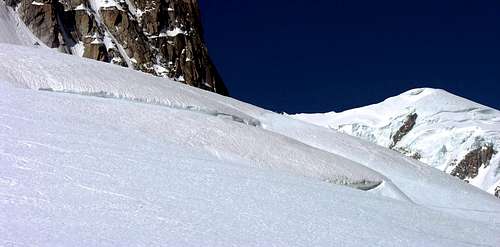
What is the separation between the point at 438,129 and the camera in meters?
163

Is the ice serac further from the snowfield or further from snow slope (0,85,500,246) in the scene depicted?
snow slope (0,85,500,246)

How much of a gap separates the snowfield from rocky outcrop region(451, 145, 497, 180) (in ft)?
538

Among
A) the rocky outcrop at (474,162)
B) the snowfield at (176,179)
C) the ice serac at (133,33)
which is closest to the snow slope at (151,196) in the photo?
the snowfield at (176,179)

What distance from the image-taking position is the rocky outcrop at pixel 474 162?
171 meters

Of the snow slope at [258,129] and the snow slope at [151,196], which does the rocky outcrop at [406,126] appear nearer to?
the snow slope at [258,129]

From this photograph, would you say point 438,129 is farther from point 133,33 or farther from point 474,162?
point 133,33

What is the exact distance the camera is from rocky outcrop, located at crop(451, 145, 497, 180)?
171 meters

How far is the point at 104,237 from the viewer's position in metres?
5.23

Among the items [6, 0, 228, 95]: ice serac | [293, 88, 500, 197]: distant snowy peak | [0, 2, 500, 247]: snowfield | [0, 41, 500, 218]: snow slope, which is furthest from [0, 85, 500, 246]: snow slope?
[293, 88, 500, 197]: distant snowy peak

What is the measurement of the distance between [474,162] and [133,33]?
107124mm

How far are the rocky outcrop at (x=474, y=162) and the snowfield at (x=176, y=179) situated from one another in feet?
538

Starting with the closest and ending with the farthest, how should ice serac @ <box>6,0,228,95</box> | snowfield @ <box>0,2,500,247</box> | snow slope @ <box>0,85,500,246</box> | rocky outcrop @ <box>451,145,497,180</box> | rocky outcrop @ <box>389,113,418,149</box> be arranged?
snow slope @ <box>0,85,500,246</box> < snowfield @ <box>0,2,500,247</box> < ice serac @ <box>6,0,228,95</box> < rocky outcrop @ <box>389,113,418,149</box> < rocky outcrop @ <box>451,145,497,180</box>

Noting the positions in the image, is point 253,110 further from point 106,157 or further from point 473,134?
point 473,134

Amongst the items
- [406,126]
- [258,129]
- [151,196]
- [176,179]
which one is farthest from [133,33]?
[151,196]
